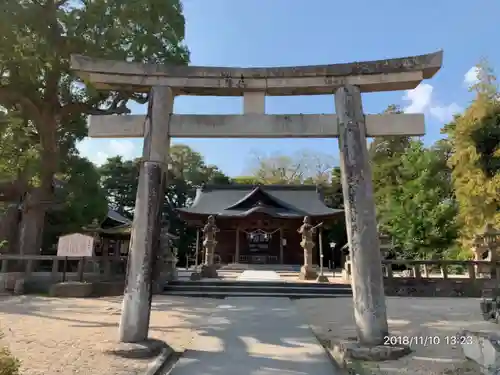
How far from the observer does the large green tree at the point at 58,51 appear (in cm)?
1198

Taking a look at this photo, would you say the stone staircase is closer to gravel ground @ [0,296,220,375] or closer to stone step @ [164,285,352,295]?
stone step @ [164,285,352,295]

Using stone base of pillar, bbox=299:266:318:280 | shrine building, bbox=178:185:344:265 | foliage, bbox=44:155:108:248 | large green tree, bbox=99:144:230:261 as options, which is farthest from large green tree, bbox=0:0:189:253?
large green tree, bbox=99:144:230:261

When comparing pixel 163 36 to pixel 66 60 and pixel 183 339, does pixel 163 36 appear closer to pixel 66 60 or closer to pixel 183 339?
pixel 66 60

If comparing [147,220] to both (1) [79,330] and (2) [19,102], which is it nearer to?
(1) [79,330]

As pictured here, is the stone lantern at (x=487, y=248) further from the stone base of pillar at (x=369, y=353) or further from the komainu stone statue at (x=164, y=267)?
the komainu stone statue at (x=164, y=267)

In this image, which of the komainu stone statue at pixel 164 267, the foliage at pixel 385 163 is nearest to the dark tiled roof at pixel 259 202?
the foliage at pixel 385 163

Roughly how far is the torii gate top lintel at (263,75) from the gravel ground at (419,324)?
4.12 meters

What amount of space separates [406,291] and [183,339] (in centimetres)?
920

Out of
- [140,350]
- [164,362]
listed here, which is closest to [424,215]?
[164,362]

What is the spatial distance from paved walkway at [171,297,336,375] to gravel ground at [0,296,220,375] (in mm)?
464

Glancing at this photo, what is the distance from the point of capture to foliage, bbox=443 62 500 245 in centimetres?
1503

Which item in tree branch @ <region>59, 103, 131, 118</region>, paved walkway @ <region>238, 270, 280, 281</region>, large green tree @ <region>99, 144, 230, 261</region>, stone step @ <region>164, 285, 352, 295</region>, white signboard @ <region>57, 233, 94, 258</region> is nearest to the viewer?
white signboard @ <region>57, 233, 94, 258</region>

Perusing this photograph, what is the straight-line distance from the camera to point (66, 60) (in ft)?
42.8
